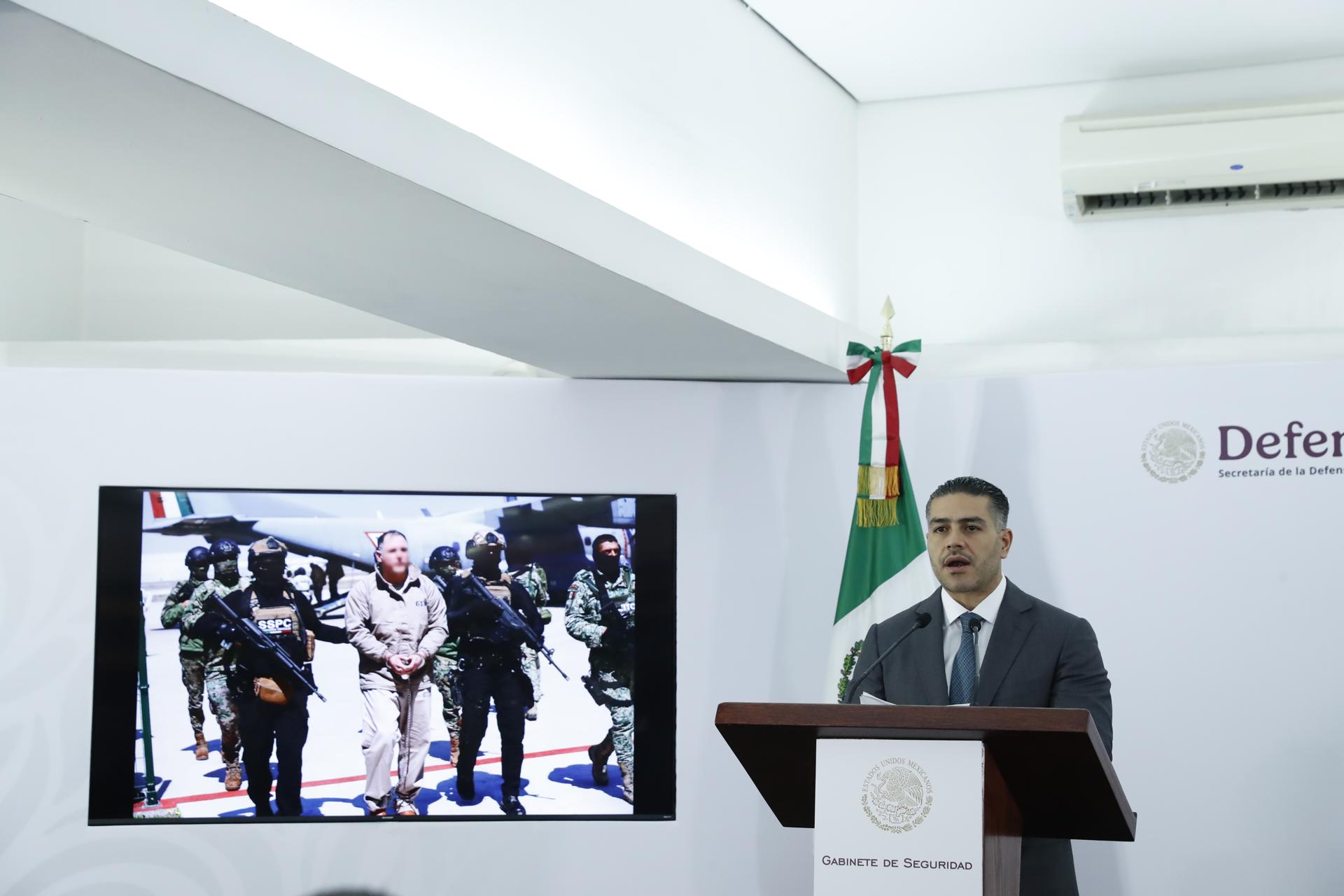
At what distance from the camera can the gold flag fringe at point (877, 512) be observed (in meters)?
4.39

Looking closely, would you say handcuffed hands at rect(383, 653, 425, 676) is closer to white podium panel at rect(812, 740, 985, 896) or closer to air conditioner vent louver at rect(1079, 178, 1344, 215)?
white podium panel at rect(812, 740, 985, 896)

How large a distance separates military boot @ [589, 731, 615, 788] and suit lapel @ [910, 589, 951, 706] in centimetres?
156

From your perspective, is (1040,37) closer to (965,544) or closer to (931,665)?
(965,544)

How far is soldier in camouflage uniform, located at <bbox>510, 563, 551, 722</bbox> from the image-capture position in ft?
15.1

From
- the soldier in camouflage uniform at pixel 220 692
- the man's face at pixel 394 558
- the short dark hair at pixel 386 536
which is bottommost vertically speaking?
the soldier in camouflage uniform at pixel 220 692

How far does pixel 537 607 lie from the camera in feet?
15.2

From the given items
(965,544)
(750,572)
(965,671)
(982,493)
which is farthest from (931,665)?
(750,572)

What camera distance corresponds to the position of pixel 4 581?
14.6 ft

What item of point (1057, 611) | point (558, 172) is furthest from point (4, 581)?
point (1057, 611)

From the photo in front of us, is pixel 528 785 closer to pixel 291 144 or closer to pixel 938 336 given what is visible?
pixel 938 336

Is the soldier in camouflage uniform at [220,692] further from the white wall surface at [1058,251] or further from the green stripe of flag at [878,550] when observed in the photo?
the white wall surface at [1058,251]

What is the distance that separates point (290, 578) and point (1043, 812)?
292cm

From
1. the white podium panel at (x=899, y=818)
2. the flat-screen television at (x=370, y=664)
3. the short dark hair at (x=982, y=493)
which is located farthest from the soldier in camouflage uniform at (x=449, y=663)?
the white podium panel at (x=899, y=818)

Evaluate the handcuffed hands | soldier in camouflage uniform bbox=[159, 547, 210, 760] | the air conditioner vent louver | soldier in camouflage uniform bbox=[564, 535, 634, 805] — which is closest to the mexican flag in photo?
soldier in camouflage uniform bbox=[564, 535, 634, 805]
